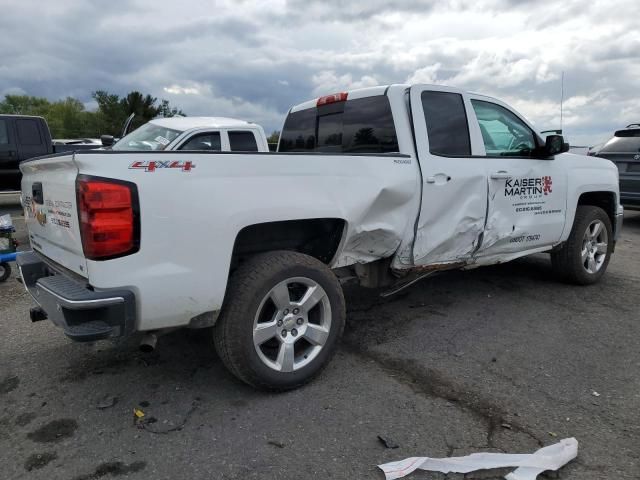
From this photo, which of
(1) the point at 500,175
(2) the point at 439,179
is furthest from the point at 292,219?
(1) the point at 500,175

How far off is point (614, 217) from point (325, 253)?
395 centimetres

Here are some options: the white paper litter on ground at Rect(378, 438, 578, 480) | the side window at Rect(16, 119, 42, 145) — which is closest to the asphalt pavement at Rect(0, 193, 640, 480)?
the white paper litter on ground at Rect(378, 438, 578, 480)

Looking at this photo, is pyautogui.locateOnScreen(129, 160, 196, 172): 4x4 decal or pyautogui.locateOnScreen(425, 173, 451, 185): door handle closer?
pyautogui.locateOnScreen(129, 160, 196, 172): 4x4 decal

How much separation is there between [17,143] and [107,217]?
10117mm

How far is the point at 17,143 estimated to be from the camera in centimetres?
1085

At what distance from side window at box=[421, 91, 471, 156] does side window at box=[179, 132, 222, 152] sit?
12.9 ft

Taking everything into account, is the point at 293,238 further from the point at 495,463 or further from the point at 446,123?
the point at 495,463

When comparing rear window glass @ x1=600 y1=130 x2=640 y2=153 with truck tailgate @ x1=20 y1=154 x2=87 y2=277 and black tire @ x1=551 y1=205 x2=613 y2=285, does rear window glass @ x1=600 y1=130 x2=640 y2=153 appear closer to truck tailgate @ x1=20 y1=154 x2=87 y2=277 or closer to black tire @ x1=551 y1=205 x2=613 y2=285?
black tire @ x1=551 y1=205 x2=613 y2=285

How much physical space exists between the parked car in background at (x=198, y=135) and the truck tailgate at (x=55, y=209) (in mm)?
3589

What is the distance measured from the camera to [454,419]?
292 cm

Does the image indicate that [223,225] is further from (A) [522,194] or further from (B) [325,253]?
(A) [522,194]

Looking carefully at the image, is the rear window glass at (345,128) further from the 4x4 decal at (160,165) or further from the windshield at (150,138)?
the windshield at (150,138)

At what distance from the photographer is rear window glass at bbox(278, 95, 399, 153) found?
3.99m

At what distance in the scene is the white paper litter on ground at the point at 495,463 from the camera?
2.42 m
